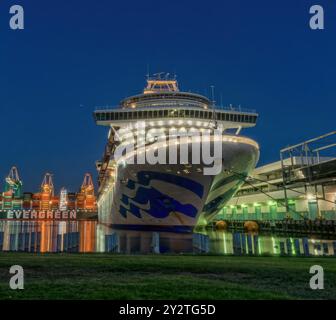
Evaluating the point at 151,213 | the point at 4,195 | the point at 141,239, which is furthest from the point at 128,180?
the point at 4,195

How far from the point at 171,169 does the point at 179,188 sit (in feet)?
5.19

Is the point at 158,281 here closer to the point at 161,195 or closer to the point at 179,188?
the point at 179,188

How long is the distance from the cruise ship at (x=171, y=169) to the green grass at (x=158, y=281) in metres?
13.2

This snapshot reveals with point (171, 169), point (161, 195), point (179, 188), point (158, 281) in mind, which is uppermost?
point (171, 169)

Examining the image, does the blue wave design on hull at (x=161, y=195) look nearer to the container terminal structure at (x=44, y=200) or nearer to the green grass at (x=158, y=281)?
the green grass at (x=158, y=281)

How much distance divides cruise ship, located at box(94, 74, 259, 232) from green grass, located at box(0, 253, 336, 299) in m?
13.2

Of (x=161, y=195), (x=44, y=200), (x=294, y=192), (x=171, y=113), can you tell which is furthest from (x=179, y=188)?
(x=44, y=200)

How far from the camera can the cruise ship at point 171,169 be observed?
2135 cm

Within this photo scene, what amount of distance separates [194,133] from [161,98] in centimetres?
1199

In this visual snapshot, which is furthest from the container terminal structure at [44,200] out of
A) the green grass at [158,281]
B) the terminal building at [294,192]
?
the green grass at [158,281]

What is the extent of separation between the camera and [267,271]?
24.2ft

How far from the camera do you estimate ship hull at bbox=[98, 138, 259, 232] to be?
21703 millimetres

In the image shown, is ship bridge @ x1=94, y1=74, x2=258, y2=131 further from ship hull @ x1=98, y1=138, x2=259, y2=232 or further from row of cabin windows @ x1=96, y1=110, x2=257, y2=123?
ship hull @ x1=98, y1=138, x2=259, y2=232

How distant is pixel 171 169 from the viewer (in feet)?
71.0
